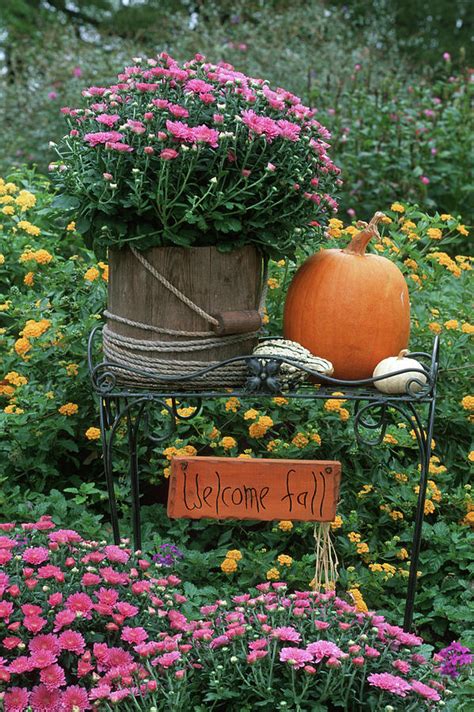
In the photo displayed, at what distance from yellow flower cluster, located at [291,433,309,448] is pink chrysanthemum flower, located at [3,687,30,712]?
128cm

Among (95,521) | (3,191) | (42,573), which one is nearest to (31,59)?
(3,191)

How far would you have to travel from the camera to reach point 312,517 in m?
2.24

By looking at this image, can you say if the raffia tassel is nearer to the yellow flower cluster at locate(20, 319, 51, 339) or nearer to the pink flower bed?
the pink flower bed

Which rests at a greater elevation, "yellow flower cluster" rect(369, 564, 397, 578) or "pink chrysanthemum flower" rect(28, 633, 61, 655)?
"pink chrysanthemum flower" rect(28, 633, 61, 655)

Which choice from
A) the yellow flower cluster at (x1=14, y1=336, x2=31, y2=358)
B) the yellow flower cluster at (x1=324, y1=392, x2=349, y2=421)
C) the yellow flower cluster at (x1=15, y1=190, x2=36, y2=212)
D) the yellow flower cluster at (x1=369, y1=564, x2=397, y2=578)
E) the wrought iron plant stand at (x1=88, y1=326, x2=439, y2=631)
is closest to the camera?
the wrought iron plant stand at (x1=88, y1=326, x2=439, y2=631)

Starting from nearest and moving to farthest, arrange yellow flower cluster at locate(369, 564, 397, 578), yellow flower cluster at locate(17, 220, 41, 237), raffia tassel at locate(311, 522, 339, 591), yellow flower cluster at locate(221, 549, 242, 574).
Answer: raffia tassel at locate(311, 522, 339, 591), yellow flower cluster at locate(221, 549, 242, 574), yellow flower cluster at locate(369, 564, 397, 578), yellow flower cluster at locate(17, 220, 41, 237)

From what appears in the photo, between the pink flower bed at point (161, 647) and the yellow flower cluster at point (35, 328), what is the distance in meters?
0.96

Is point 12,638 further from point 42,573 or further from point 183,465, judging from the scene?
point 183,465

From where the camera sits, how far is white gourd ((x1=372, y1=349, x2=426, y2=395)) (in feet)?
7.19

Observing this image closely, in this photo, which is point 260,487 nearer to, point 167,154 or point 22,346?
point 167,154

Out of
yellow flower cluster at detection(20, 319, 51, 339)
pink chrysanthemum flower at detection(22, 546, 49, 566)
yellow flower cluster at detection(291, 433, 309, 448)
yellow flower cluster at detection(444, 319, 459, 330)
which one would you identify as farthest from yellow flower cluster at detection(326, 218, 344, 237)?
pink chrysanthemum flower at detection(22, 546, 49, 566)

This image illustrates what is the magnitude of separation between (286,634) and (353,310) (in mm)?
835

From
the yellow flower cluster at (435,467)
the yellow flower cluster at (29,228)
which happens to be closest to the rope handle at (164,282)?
the yellow flower cluster at (435,467)

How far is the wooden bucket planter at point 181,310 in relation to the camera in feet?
7.24
